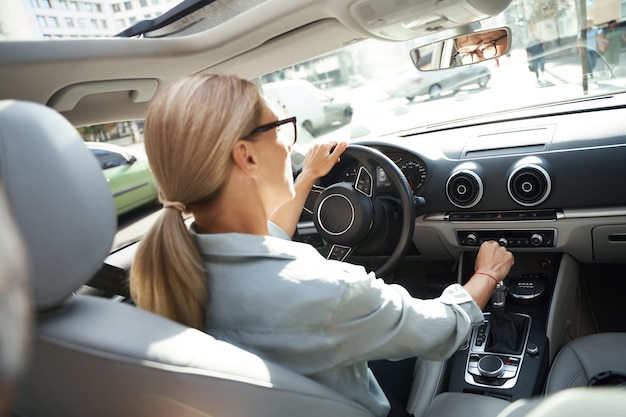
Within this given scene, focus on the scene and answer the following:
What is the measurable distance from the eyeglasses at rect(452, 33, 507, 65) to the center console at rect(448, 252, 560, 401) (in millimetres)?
976

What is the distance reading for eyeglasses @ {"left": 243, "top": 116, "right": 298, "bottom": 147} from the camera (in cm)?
140

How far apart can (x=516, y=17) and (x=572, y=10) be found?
465mm

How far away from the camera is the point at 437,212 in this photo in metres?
2.64

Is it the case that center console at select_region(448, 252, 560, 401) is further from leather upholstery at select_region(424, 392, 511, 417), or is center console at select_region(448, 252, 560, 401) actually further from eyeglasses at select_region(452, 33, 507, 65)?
eyeglasses at select_region(452, 33, 507, 65)

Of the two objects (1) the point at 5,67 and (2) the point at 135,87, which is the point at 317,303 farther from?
(2) the point at 135,87

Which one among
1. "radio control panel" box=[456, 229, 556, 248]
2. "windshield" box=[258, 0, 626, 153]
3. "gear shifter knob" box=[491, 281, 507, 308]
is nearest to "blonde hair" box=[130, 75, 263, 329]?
"windshield" box=[258, 0, 626, 153]

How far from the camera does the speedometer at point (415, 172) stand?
2625mm

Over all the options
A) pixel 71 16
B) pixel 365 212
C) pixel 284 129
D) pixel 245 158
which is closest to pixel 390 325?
pixel 245 158

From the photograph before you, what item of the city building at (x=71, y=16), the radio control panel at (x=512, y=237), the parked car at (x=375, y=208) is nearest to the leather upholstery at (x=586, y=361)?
the parked car at (x=375, y=208)

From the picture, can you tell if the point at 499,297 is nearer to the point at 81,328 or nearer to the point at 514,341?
the point at 514,341

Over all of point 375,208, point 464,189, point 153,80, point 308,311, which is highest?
point 153,80

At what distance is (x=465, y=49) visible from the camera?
2.22 m

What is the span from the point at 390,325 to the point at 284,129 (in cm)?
65

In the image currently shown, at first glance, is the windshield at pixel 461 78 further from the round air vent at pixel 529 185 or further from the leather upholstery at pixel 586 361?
the leather upholstery at pixel 586 361
